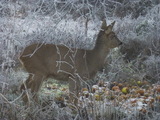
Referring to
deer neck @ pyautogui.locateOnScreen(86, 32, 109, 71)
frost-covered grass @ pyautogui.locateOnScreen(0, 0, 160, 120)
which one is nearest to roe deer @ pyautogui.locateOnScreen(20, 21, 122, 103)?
deer neck @ pyautogui.locateOnScreen(86, 32, 109, 71)

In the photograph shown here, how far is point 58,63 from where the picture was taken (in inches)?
265

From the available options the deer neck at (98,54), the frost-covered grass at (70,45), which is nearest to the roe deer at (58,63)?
the deer neck at (98,54)

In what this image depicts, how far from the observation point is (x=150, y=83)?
8.20 meters

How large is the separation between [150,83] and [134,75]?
1.45 feet

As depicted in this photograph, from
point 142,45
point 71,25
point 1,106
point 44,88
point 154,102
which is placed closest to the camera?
point 1,106

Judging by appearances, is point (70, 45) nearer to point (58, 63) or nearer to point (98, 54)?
point (98, 54)

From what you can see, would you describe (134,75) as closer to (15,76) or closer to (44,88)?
(44,88)

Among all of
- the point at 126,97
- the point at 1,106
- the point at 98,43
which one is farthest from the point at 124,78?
the point at 1,106

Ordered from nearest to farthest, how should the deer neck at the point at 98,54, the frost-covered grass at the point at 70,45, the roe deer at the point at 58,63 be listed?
the frost-covered grass at the point at 70,45
the roe deer at the point at 58,63
the deer neck at the point at 98,54

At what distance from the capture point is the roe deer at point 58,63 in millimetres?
6641

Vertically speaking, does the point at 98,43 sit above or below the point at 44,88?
above

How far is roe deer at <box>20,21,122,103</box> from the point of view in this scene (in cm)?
664

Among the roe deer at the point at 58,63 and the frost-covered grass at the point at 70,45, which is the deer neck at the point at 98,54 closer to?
the roe deer at the point at 58,63

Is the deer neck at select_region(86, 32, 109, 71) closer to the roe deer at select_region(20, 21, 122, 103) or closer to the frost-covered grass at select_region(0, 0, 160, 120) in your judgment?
the roe deer at select_region(20, 21, 122, 103)
